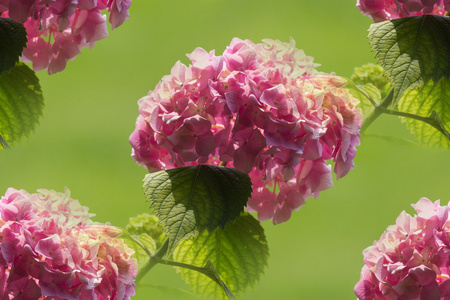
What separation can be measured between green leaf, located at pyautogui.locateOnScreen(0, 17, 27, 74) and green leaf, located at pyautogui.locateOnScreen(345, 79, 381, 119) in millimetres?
491

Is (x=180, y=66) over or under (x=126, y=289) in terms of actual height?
over

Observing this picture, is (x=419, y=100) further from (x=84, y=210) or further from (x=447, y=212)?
(x=84, y=210)

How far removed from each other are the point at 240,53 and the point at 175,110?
115mm

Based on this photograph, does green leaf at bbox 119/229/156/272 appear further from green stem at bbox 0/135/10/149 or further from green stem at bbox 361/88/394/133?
green stem at bbox 361/88/394/133

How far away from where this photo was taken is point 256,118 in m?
1.00

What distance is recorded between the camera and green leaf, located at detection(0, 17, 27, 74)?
1.10 metres

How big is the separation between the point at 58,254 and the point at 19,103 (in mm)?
341

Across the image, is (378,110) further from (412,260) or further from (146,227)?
(146,227)

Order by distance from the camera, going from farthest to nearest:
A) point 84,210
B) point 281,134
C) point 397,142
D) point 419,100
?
point 397,142
point 419,100
point 84,210
point 281,134

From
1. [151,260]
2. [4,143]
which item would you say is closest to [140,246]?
[151,260]

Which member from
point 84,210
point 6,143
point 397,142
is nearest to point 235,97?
point 84,210

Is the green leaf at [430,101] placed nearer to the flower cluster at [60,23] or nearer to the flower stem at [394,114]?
the flower stem at [394,114]

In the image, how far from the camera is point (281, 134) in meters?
0.99

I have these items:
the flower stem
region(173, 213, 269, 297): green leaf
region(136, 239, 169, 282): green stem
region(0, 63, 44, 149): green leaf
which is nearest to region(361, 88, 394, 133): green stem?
the flower stem
